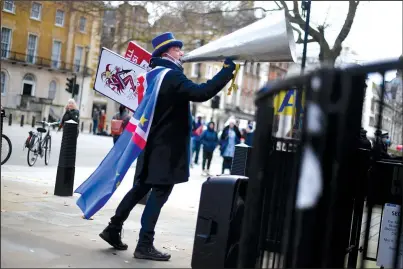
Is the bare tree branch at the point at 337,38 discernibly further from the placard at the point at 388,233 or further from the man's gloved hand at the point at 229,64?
the man's gloved hand at the point at 229,64

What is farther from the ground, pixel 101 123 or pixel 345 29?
pixel 345 29

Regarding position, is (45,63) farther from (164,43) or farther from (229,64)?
(229,64)

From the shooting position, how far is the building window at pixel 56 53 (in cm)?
6431

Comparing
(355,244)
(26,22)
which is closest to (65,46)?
(26,22)

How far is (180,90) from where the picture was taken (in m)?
A: 4.58

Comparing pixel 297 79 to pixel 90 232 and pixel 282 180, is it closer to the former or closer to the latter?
pixel 282 180

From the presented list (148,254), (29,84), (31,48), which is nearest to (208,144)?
(148,254)

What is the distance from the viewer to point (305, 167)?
304 cm

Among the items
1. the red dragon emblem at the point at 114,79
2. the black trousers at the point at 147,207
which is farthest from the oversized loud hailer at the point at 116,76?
the black trousers at the point at 147,207

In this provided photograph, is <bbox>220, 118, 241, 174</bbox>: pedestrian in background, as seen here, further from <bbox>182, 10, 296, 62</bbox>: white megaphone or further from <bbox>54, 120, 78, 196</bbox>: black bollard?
<bbox>182, 10, 296, 62</bbox>: white megaphone

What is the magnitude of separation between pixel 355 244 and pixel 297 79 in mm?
2255

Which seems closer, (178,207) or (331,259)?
(331,259)

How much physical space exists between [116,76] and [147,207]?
3134 millimetres

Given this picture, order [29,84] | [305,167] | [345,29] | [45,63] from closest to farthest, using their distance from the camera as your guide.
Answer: [305,167]
[345,29]
[29,84]
[45,63]
